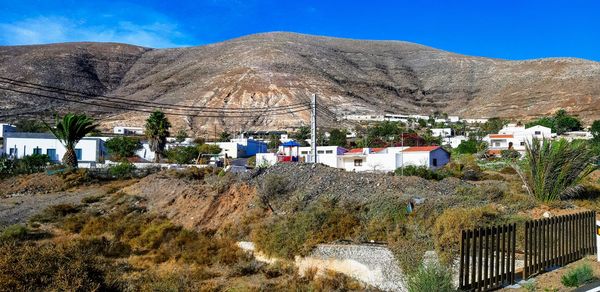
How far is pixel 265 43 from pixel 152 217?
177912 millimetres

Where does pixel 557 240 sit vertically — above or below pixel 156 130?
below

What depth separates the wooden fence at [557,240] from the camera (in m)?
10.0

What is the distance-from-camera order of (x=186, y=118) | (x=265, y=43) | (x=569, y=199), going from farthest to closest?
(x=265, y=43), (x=186, y=118), (x=569, y=199)

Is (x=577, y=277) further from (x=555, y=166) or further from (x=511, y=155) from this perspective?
(x=511, y=155)

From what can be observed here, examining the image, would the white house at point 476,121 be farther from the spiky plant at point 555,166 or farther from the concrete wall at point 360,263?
the concrete wall at point 360,263

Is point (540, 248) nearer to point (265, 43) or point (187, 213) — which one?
point (187, 213)

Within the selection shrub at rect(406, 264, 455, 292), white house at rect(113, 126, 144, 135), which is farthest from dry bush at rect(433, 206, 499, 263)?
white house at rect(113, 126, 144, 135)

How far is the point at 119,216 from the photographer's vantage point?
2367cm

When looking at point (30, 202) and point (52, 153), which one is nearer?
point (30, 202)

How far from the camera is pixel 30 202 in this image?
29453mm

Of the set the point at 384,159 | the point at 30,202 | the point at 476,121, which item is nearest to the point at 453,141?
the point at 384,159

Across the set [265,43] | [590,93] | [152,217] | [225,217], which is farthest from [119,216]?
[265,43]

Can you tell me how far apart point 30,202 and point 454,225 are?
2448cm

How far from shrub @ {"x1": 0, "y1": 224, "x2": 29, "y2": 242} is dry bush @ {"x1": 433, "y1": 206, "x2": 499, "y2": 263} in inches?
607
